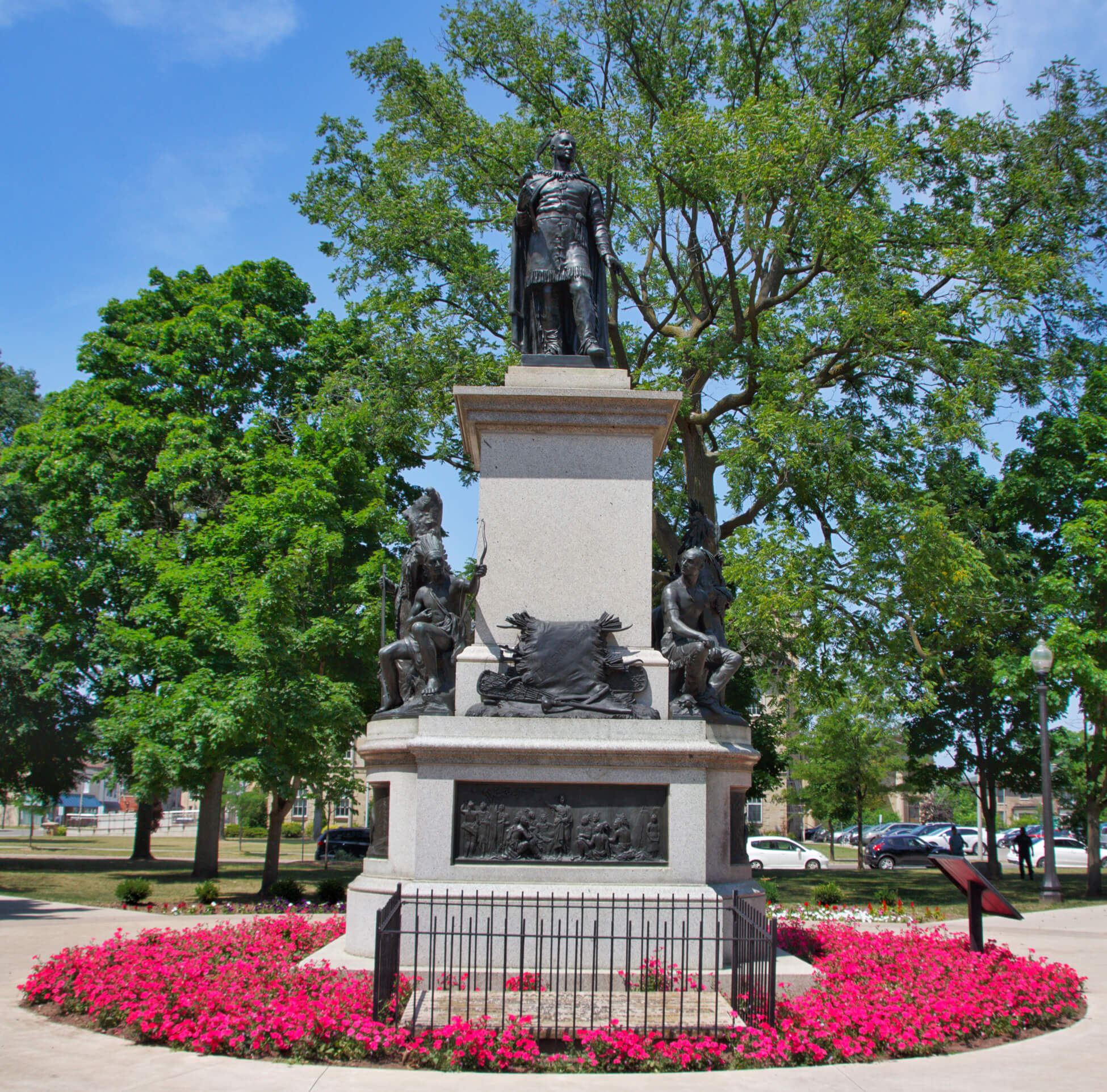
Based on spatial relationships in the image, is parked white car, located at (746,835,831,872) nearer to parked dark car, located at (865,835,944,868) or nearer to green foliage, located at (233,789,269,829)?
parked dark car, located at (865,835,944,868)

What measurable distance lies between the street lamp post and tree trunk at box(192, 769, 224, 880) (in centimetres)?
2004

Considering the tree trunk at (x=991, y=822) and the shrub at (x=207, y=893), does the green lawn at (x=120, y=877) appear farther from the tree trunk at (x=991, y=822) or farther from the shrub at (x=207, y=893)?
the tree trunk at (x=991, y=822)

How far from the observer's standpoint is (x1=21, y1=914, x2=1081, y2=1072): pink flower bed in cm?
717

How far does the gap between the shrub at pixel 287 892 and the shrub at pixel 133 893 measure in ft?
7.73

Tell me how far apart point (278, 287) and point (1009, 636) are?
2169 cm

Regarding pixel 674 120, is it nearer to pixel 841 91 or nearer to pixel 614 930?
pixel 841 91

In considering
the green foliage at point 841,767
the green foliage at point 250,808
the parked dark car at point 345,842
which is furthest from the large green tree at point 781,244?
the green foliage at point 250,808

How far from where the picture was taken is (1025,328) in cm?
2450

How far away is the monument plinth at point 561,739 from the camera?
368 inches

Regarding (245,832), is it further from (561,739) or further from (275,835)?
(561,739)

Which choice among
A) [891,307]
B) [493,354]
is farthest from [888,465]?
[493,354]

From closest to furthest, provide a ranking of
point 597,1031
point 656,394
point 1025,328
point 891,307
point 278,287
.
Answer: point 597,1031 < point 656,394 < point 891,307 < point 1025,328 < point 278,287

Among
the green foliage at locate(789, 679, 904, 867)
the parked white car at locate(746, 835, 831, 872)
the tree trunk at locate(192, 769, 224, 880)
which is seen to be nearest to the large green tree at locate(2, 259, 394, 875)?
the tree trunk at locate(192, 769, 224, 880)

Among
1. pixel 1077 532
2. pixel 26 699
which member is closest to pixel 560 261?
pixel 1077 532
